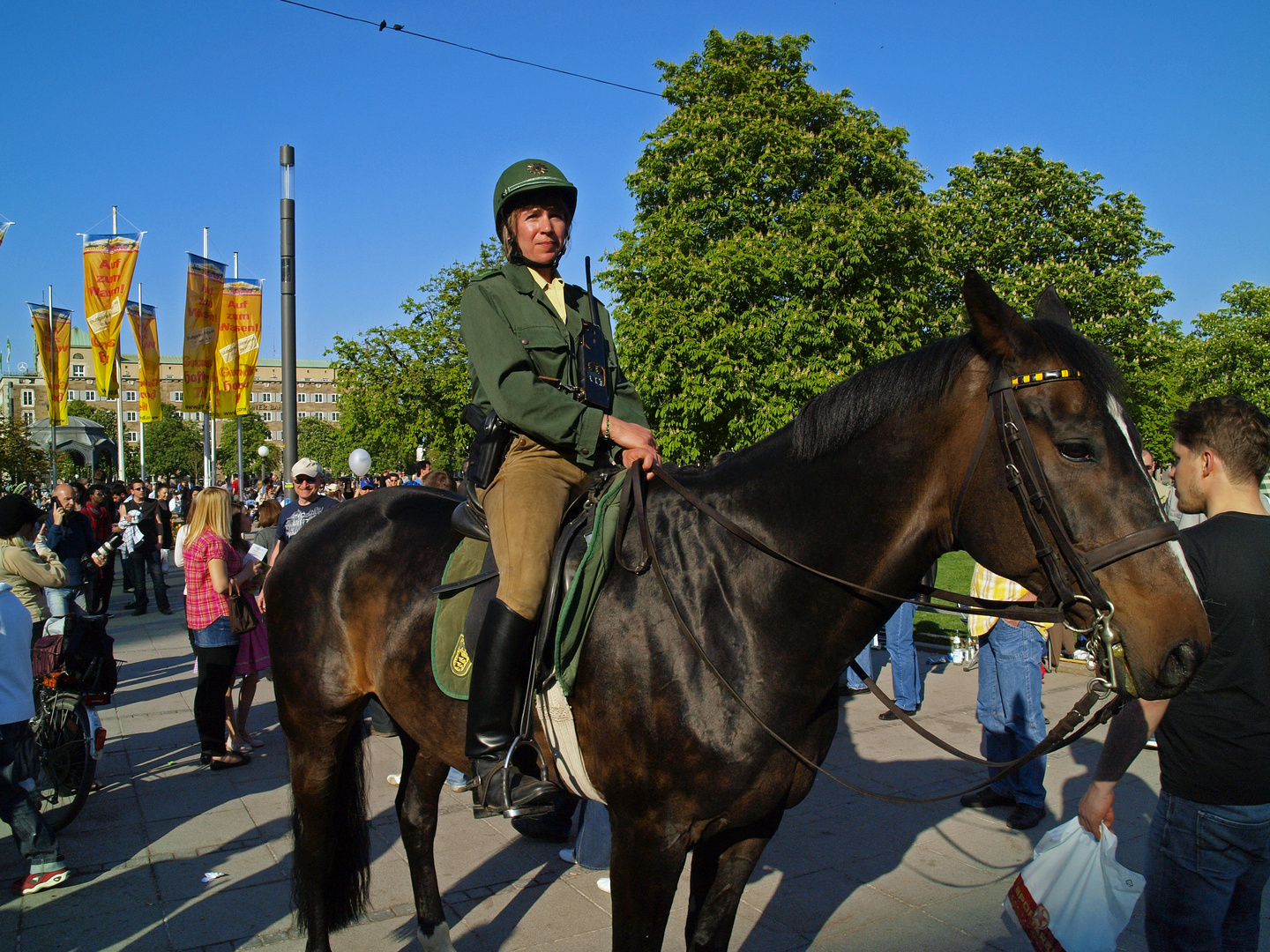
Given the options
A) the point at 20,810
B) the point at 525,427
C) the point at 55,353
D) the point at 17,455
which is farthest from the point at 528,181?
the point at 17,455

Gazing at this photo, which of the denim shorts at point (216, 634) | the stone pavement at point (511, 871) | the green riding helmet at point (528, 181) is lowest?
the stone pavement at point (511, 871)

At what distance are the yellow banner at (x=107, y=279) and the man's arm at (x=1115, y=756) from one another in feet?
67.8

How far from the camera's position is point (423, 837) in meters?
4.16

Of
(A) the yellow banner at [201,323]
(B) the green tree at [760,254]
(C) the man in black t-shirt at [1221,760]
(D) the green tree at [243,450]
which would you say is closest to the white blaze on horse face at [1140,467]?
(C) the man in black t-shirt at [1221,760]

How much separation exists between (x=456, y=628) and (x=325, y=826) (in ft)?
5.19

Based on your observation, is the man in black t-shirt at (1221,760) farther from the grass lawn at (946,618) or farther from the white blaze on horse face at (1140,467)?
the grass lawn at (946,618)

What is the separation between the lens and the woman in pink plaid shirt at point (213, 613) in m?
7.18

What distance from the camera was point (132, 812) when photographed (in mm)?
6098

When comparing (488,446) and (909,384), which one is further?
(488,446)

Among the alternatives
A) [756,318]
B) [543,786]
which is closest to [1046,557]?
[543,786]

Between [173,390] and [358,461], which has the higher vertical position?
[173,390]

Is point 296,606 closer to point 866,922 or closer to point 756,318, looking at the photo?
point 866,922

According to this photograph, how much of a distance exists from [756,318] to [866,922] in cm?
1951

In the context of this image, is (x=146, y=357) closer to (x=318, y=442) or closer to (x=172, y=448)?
(x=318, y=442)
